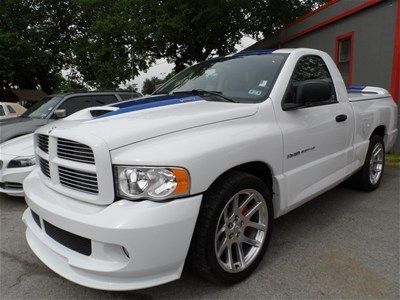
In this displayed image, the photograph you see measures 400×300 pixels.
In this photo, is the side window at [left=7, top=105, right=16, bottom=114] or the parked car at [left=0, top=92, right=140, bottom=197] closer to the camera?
the parked car at [left=0, top=92, right=140, bottom=197]

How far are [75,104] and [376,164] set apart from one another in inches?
212

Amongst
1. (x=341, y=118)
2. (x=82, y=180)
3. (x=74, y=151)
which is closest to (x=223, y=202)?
(x=82, y=180)

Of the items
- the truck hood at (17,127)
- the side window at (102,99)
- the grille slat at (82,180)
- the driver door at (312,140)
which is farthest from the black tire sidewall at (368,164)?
the truck hood at (17,127)

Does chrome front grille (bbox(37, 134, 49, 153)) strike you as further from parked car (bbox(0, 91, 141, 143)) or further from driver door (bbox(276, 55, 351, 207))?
parked car (bbox(0, 91, 141, 143))

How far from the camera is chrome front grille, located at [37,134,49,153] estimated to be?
3.19 meters

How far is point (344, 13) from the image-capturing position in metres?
10.5

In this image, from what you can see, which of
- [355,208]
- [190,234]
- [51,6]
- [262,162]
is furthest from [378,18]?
[51,6]

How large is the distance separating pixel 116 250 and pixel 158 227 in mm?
317

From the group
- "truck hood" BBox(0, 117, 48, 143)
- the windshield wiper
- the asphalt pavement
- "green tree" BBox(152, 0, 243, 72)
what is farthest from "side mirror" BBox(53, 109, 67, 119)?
"green tree" BBox(152, 0, 243, 72)

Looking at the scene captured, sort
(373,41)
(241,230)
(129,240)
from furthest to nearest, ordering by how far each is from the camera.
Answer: (373,41), (241,230), (129,240)

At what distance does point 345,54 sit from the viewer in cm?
1095

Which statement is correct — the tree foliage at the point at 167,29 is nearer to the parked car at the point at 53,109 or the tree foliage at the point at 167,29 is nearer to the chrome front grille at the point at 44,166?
the parked car at the point at 53,109

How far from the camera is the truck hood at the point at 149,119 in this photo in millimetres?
2701

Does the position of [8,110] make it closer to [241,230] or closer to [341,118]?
[341,118]
